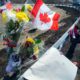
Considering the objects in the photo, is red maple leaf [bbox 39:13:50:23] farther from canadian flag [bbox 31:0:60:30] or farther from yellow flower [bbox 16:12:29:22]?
yellow flower [bbox 16:12:29:22]

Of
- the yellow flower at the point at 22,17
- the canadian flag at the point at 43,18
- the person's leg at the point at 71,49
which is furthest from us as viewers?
the person's leg at the point at 71,49

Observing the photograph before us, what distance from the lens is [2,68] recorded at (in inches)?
392

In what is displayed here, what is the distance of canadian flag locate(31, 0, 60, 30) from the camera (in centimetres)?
955

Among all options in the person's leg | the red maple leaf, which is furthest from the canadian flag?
the person's leg

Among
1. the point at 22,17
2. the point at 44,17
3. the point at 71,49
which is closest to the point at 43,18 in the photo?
the point at 44,17

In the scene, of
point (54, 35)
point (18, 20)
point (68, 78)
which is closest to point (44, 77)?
point (68, 78)

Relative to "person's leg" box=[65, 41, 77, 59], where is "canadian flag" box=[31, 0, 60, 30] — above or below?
above

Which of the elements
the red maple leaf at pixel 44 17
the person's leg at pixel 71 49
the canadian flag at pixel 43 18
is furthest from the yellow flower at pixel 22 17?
the person's leg at pixel 71 49

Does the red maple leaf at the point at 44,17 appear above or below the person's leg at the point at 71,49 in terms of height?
above

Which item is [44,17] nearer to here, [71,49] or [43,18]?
[43,18]

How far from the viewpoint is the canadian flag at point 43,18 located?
31.3 feet

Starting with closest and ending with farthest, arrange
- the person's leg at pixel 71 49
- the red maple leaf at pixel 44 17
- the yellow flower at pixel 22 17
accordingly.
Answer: the yellow flower at pixel 22 17, the red maple leaf at pixel 44 17, the person's leg at pixel 71 49

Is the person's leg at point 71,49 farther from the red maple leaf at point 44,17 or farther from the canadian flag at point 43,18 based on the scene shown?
the red maple leaf at point 44,17

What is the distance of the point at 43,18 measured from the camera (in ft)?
32.1
